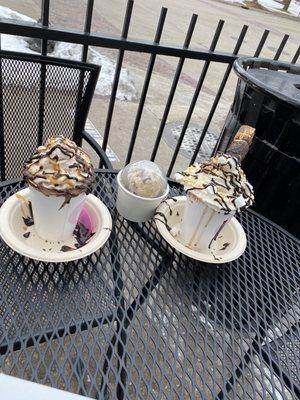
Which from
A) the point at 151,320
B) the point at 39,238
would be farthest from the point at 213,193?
the point at 39,238

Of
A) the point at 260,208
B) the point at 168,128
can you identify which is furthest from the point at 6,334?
the point at 168,128

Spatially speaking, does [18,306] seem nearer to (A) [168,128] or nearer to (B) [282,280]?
(B) [282,280]

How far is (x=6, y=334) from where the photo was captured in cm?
84

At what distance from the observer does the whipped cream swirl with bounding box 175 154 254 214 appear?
972 mm

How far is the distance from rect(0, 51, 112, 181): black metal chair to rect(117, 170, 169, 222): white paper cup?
56cm

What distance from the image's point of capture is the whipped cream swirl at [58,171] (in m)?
0.87

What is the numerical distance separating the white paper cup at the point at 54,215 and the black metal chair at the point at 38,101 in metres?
0.72

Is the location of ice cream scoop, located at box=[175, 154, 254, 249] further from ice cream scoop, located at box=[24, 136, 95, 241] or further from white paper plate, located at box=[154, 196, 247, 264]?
ice cream scoop, located at box=[24, 136, 95, 241]

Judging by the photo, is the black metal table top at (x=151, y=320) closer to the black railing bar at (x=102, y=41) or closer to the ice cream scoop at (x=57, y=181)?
the ice cream scoop at (x=57, y=181)

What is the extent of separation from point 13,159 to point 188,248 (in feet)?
3.72

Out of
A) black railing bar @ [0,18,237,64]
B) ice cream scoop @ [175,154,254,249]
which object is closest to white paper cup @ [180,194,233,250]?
ice cream scoop @ [175,154,254,249]

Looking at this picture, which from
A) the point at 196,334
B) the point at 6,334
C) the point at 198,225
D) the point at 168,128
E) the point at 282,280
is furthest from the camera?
the point at 168,128

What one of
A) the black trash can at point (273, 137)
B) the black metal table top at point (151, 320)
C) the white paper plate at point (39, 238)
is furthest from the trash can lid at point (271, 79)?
the white paper plate at point (39, 238)

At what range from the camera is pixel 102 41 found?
179 cm
